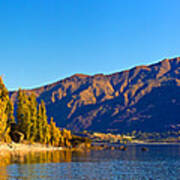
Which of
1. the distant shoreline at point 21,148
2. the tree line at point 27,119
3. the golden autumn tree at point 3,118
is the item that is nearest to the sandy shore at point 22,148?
the distant shoreline at point 21,148

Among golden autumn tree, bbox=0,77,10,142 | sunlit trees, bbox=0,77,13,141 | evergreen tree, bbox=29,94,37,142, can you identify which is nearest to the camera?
golden autumn tree, bbox=0,77,10,142

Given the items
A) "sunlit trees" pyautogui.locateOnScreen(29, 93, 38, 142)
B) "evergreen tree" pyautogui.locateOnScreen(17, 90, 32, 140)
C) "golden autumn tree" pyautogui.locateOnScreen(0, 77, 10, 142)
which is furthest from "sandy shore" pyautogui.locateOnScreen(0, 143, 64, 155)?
"evergreen tree" pyautogui.locateOnScreen(17, 90, 32, 140)

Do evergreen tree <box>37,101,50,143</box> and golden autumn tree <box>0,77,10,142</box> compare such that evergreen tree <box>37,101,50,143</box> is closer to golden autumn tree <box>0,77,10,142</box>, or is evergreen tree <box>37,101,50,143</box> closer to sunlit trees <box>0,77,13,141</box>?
sunlit trees <box>0,77,13,141</box>

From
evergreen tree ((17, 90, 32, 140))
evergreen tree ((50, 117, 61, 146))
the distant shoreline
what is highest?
evergreen tree ((17, 90, 32, 140))

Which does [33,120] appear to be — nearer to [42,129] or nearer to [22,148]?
[42,129]

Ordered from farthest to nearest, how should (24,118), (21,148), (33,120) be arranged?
(33,120) → (24,118) → (21,148)

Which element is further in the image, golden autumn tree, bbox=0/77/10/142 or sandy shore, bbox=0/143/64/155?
sandy shore, bbox=0/143/64/155

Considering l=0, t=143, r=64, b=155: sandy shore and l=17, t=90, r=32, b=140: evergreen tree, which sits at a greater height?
l=17, t=90, r=32, b=140: evergreen tree

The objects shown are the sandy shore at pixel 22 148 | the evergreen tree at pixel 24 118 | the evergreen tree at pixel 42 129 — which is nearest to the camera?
the sandy shore at pixel 22 148

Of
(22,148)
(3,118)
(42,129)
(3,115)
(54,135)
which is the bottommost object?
(22,148)

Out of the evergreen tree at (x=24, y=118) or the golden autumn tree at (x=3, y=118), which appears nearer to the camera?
the golden autumn tree at (x=3, y=118)

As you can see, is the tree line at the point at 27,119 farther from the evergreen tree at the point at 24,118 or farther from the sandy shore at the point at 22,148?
the sandy shore at the point at 22,148

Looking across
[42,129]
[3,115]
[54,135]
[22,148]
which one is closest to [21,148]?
[22,148]

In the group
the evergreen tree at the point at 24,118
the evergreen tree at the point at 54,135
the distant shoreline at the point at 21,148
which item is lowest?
the distant shoreline at the point at 21,148
